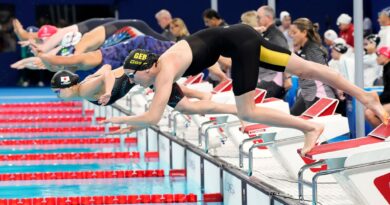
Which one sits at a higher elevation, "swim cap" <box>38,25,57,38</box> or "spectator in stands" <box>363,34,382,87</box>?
"swim cap" <box>38,25,57,38</box>

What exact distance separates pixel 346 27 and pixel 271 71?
3.53 m

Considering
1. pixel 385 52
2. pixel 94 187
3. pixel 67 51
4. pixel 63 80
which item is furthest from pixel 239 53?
pixel 67 51

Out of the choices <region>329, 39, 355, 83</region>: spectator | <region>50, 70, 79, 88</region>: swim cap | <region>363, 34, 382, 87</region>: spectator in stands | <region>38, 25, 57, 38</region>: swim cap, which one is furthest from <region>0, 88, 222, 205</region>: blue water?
<region>363, 34, 382, 87</region>: spectator in stands

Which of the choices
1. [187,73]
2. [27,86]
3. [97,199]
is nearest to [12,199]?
[97,199]

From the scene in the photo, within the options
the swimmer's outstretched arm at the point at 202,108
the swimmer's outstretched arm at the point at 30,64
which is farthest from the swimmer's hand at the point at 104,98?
the swimmer's outstretched arm at the point at 30,64

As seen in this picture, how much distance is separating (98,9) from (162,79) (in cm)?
1722

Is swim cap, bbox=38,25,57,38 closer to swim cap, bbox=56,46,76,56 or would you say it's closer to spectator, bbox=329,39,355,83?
swim cap, bbox=56,46,76,56

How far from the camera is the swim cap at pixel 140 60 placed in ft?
20.1

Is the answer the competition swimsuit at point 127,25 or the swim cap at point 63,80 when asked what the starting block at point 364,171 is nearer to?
the swim cap at point 63,80

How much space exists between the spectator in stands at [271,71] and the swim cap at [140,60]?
10.3 ft

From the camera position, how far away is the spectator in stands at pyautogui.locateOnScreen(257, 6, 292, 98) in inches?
370

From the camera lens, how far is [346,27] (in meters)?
13.1

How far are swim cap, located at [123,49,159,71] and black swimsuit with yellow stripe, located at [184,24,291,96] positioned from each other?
0.34 meters

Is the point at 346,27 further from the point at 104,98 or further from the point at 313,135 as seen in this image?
the point at 313,135
